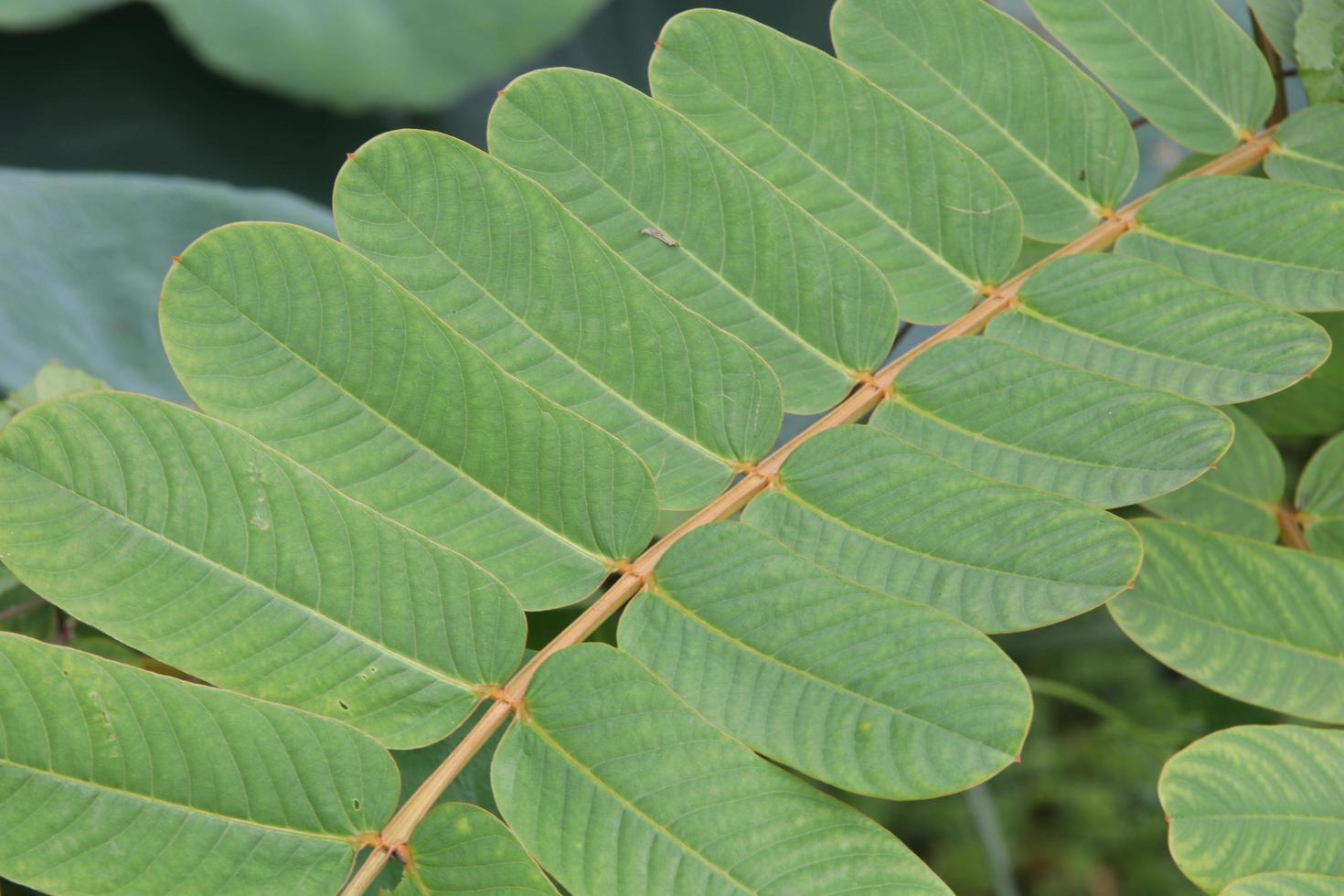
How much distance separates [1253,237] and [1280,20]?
196 millimetres

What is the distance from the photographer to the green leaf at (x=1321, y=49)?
0.74 meters

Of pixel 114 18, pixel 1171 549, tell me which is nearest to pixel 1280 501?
pixel 1171 549

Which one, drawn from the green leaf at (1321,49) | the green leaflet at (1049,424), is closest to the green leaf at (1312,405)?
the green leaf at (1321,49)

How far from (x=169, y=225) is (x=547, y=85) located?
914 mm

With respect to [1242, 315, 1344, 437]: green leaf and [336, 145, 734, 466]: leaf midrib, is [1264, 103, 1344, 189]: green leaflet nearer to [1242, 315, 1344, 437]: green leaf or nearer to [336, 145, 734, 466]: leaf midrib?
[1242, 315, 1344, 437]: green leaf

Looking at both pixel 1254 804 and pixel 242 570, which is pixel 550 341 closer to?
pixel 242 570

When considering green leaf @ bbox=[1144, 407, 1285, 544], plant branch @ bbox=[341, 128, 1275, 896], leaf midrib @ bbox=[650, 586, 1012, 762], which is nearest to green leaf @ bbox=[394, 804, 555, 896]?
plant branch @ bbox=[341, 128, 1275, 896]

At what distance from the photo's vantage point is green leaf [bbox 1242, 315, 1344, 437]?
82 cm

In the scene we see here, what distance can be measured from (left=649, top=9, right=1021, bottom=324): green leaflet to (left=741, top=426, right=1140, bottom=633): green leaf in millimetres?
129

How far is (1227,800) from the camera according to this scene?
0.58 m

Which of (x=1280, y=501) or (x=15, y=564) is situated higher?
(x=15, y=564)

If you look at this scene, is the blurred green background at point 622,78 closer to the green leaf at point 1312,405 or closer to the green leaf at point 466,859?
the green leaf at point 1312,405

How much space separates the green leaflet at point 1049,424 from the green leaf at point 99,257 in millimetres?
951

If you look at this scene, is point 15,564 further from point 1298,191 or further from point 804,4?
point 804,4
